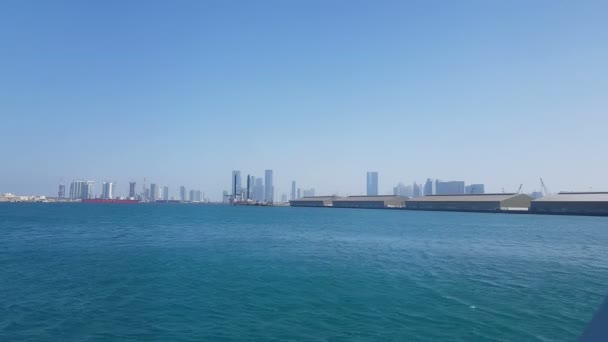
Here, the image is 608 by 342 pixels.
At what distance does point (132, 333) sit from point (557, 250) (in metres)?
25.8

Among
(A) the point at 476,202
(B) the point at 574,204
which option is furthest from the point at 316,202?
(B) the point at 574,204

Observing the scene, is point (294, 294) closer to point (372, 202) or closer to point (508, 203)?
point (508, 203)

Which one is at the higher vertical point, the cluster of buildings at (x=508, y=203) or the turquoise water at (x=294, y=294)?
the cluster of buildings at (x=508, y=203)

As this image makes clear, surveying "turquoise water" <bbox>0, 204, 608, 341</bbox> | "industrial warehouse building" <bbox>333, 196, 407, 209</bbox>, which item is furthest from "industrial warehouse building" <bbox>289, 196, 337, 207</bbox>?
"turquoise water" <bbox>0, 204, 608, 341</bbox>

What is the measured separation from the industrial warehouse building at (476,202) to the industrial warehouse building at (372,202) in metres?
10.7

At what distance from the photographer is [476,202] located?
292 feet

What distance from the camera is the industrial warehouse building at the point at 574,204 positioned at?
67500 mm

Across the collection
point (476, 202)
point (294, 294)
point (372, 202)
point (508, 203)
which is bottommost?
point (294, 294)

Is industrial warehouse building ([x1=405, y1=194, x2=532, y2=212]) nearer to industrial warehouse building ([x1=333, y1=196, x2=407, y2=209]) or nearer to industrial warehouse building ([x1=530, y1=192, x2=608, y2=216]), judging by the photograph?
industrial warehouse building ([x1=530, y1=192, x2=608, y2=216])

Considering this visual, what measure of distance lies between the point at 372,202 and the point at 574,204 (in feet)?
188

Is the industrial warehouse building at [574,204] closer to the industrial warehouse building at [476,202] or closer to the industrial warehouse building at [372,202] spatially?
the industrial warehouse building at [476,202]

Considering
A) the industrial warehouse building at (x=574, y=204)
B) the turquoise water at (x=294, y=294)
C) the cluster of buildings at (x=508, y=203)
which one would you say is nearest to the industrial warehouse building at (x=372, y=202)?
the cluster of buildings at (x=508, y=203)

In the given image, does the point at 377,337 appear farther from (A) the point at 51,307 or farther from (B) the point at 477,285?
(A) the point at 51,307

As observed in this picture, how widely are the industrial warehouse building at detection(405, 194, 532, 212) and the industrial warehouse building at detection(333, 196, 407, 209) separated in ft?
35.1
